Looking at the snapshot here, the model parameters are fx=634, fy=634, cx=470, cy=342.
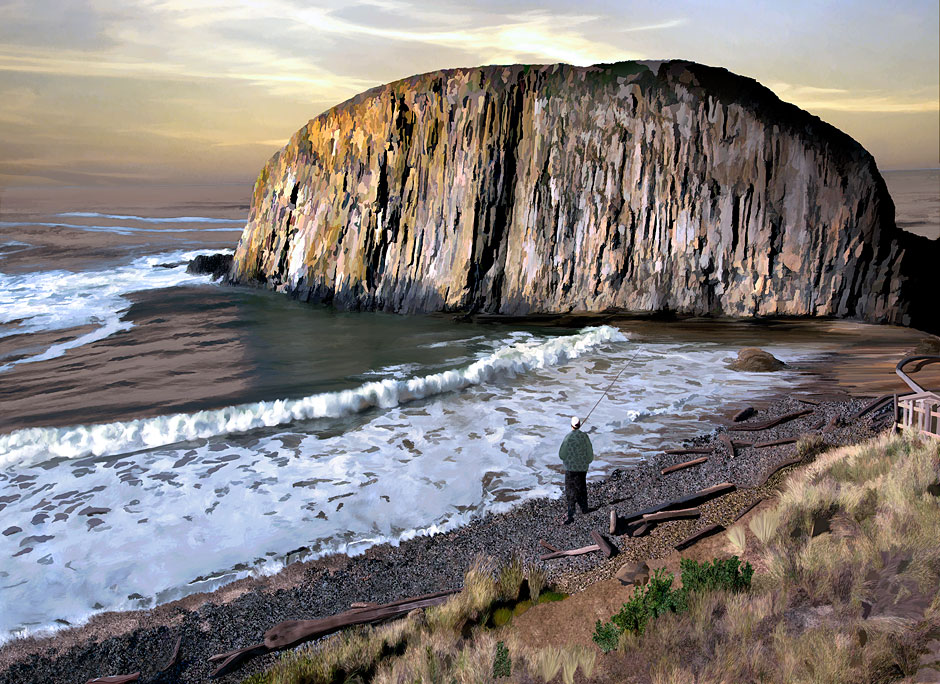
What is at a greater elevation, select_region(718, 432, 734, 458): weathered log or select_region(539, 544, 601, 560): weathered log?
select_region(718, 432, 734, 458): weathered log

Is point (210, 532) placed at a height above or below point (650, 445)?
below

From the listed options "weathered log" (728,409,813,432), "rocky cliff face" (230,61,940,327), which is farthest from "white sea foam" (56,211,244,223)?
"weathered log" (728,409,813,432)

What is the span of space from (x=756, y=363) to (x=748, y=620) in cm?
1099

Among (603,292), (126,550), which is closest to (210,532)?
(126,550)

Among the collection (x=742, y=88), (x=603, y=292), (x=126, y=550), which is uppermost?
(x=742, y=88)

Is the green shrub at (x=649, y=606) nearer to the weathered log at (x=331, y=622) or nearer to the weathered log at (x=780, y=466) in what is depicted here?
the weathered log at (x=331, y=622)

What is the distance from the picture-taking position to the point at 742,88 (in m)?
20.0

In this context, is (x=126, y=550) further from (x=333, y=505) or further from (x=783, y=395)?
(x=783, y=395)

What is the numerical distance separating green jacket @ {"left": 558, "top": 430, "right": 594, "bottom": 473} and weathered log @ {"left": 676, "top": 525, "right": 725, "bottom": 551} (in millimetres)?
1408

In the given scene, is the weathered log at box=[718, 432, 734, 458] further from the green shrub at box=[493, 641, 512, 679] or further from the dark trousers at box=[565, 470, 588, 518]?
the green shrub at box=[493, 641, 512, 679]

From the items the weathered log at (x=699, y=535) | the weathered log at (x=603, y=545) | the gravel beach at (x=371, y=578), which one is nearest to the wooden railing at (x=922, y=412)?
the gravel beach at (x=371, y=578)

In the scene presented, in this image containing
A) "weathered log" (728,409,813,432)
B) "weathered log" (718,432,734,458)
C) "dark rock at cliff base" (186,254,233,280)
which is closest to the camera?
"weathered log" (718,432,734,458)

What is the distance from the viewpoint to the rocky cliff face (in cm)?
1909

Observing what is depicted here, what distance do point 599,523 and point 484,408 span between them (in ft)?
18.6
